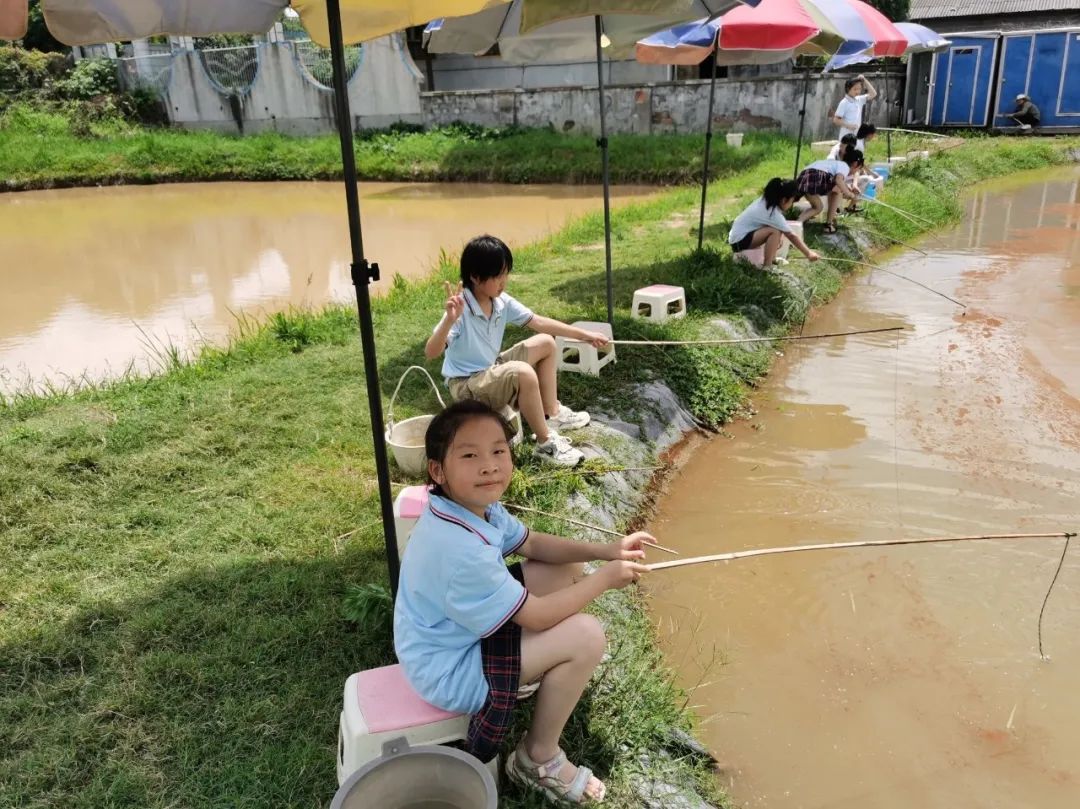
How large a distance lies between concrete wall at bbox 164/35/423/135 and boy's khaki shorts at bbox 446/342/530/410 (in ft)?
60.4

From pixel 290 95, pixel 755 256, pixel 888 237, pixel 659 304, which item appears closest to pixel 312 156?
pixel 290 95

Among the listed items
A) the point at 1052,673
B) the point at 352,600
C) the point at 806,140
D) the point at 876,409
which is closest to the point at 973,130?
the point at 806,140

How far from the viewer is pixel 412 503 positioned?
9.88 ft

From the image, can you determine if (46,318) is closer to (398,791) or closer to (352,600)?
(352,600)

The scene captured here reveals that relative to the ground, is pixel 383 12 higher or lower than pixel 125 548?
higher

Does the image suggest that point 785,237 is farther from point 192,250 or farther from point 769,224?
point 192,250

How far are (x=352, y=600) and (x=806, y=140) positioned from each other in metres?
15.5

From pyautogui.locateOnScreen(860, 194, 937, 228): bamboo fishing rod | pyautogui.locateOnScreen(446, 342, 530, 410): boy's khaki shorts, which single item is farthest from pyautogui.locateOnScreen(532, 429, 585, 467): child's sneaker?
pyautogui.locateOnScreen(860, 194, 937, 228): bamboo fishing rod

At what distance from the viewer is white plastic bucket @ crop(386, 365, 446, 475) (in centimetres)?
389

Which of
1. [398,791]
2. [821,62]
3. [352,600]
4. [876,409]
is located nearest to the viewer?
[398,791]

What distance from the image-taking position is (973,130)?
18266 mm

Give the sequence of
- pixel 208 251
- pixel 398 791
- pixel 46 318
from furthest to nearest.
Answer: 1. pixel 208 251
2. pixel 46 318
3. pixel 398 791

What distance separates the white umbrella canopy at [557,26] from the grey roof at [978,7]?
17.0 m

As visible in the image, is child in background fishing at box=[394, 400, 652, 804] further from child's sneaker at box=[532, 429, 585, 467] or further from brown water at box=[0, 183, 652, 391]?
brown water at box=[0, 183, 652, 391]
